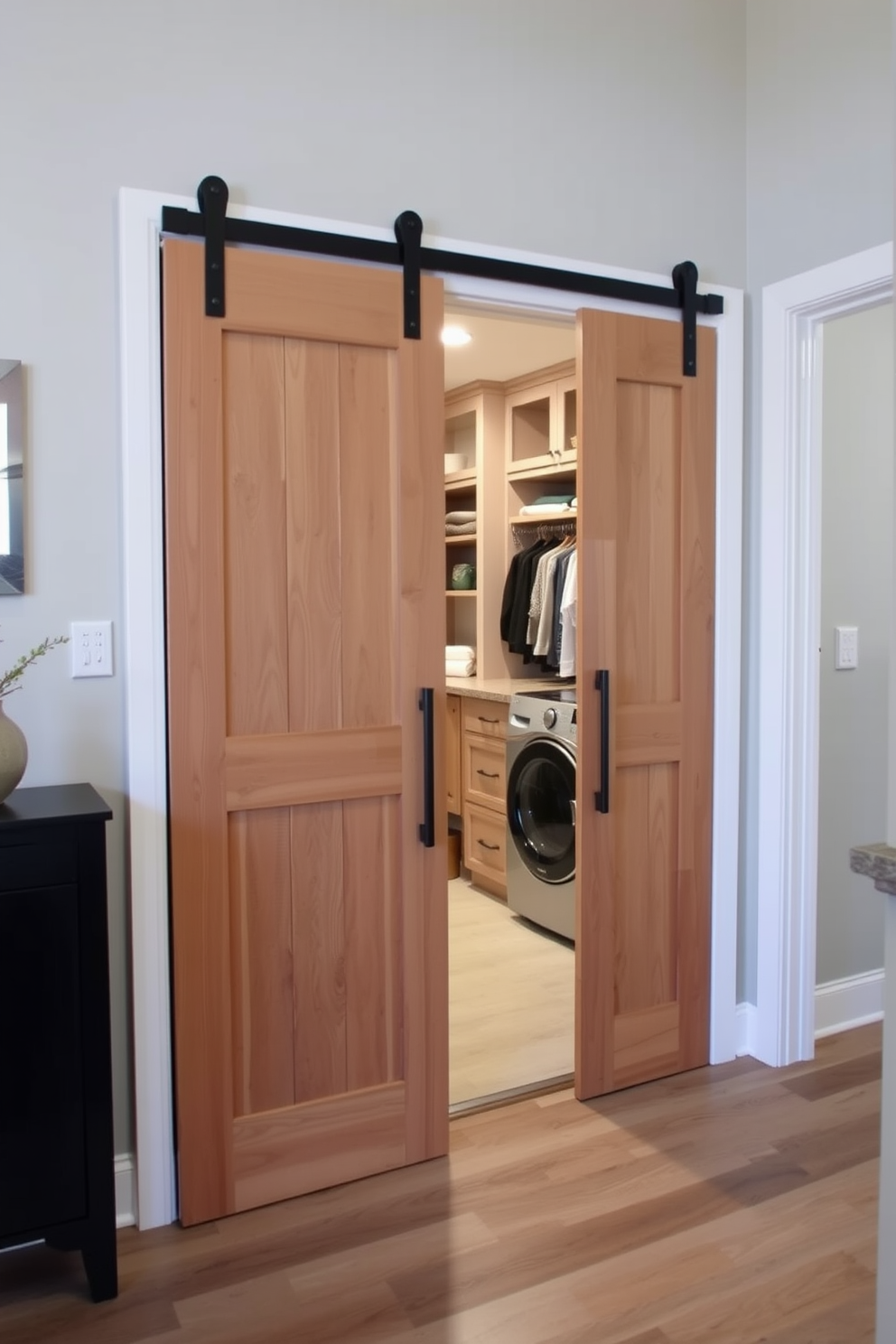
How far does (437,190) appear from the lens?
236cm

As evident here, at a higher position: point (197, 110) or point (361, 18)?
point (361, 18)

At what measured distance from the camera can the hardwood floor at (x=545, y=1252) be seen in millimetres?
1819

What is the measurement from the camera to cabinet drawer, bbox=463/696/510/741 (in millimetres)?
4441

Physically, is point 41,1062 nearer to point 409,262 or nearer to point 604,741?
point 604,741

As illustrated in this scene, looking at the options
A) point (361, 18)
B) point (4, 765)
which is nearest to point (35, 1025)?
point (4, 765)

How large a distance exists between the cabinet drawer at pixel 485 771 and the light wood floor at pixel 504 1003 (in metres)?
0.48

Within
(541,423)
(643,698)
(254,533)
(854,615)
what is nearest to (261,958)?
(254,533)

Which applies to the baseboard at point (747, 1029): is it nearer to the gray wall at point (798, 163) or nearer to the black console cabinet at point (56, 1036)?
the gray wall at point (798, 163)

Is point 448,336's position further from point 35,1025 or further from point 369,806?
point 35,1025

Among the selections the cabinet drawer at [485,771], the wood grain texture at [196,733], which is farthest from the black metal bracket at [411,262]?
the cabinet drawer at [485,771]

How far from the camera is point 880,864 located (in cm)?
132

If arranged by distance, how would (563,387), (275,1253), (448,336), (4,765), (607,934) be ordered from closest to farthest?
(4,765) < (275,1253) < (607,934) < (448,336) < (563,387)

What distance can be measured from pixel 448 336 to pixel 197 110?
6.96 feet

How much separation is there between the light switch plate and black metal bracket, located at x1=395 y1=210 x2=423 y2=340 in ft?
5.31
